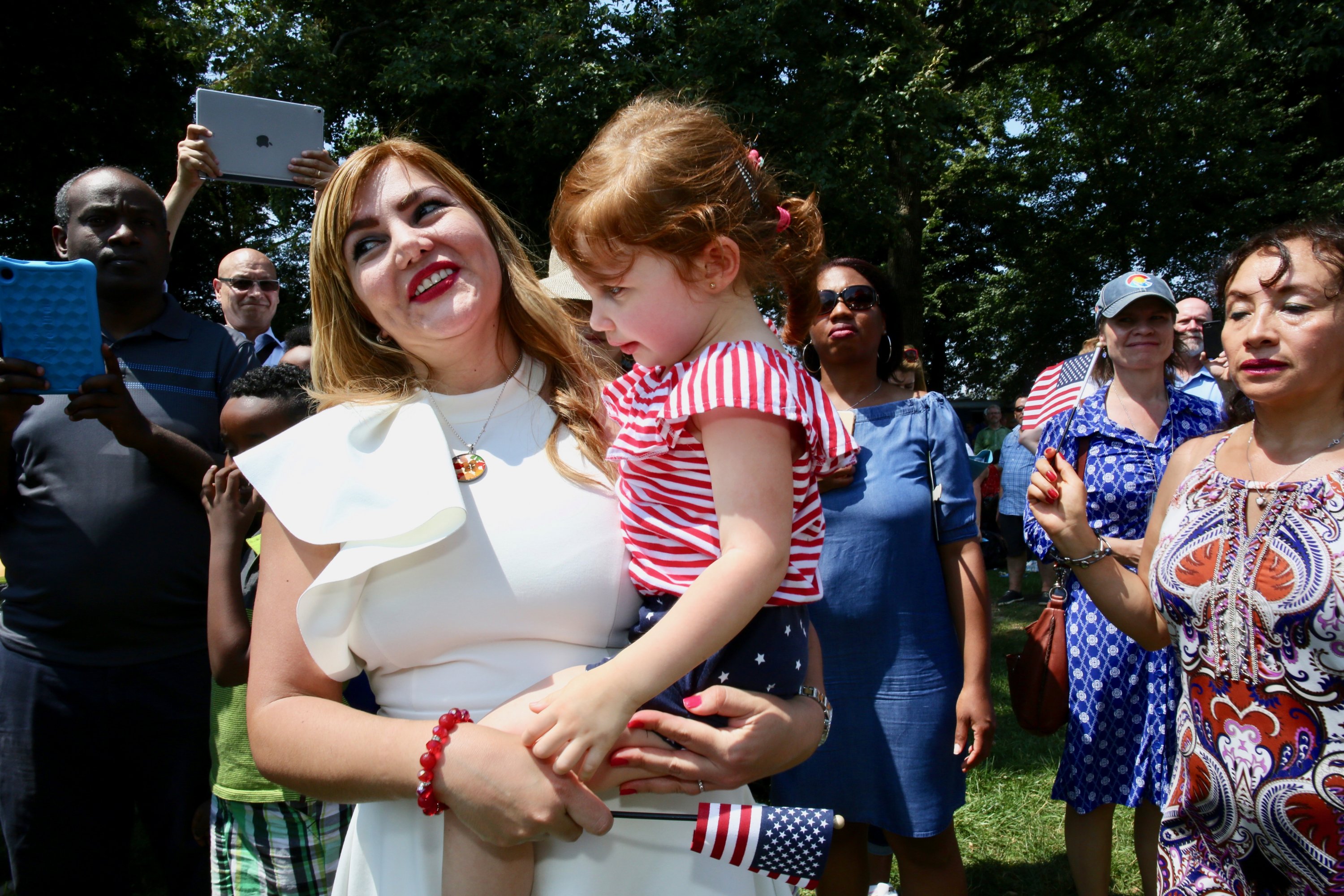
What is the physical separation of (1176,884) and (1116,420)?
1.88 meters

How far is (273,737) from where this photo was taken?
4.89ft

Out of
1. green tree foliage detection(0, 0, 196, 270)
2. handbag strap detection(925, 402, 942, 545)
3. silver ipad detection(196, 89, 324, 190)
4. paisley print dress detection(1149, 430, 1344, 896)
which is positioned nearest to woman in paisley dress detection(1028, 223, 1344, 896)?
paisley print dress detection(1149, 430, 1344, 896)

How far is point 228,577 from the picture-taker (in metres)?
2.45

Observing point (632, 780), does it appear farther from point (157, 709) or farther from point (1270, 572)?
point (157, 709)

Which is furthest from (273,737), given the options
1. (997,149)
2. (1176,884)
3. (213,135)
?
(997,149)

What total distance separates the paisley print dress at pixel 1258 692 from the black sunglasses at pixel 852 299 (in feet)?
4.57

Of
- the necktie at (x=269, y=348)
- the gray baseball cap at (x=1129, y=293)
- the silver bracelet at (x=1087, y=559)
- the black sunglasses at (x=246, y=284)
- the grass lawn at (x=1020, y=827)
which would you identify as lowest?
the grass lawn at (x=1020, y=827)

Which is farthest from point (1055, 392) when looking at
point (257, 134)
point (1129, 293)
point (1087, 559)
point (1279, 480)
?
point (257, 134)

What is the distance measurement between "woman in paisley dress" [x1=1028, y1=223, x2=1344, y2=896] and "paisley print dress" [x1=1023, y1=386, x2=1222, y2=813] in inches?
41.1

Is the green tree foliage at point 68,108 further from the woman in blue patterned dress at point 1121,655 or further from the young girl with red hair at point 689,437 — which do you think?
the young girl with red hair at point 689,437

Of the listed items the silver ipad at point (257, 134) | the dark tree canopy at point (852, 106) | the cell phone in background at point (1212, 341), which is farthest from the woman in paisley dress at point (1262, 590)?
the dark tree canopy at point (852, 106)

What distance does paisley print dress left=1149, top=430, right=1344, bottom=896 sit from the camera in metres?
1.83

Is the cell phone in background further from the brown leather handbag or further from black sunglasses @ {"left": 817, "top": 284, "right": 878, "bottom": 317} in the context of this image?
black sunglasses @ {"left": 817, "top": 284, "right": 878, "bottom": 317}

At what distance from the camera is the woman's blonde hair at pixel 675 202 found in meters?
1.59
